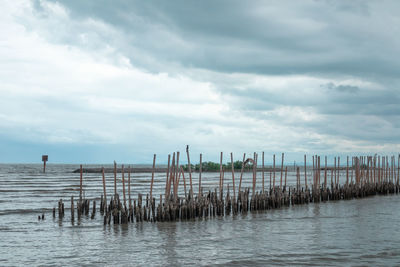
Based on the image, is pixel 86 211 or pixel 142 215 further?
pixel 86 211

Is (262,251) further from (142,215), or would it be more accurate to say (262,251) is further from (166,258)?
(142,215)

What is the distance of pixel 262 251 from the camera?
10.7 m

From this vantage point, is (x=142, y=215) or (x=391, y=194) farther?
(x=391, y=194)

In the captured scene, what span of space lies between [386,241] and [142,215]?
7607 mm

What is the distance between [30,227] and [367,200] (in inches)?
679

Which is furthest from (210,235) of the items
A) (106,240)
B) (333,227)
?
(333,227)

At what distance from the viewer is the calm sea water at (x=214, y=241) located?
9945 mm

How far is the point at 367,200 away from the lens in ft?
75.7

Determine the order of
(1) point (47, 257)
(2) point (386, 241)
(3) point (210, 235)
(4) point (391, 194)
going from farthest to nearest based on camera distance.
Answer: (4) point (391, 194), (3) point (210, 235), (2) point (386, 241), (1) point (47, 257)

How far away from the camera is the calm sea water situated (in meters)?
9.95

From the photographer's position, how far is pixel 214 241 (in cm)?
1186

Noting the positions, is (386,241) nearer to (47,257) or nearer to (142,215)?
(142,215)

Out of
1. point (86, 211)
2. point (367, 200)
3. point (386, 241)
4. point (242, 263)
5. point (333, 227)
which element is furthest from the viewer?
point (367, 200)

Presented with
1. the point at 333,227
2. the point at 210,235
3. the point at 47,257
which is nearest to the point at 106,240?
the point at 47,257
